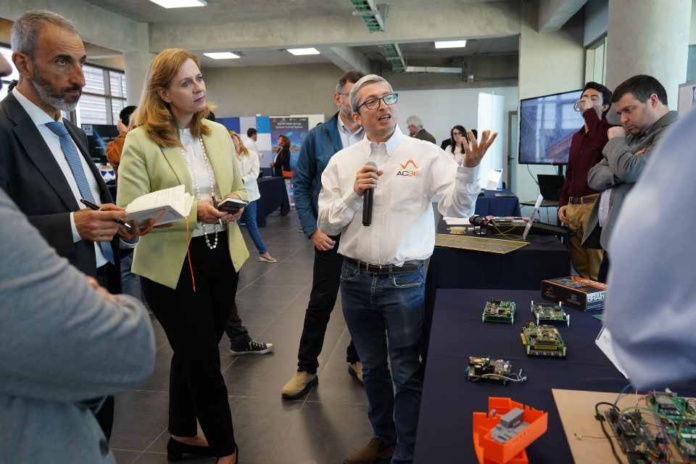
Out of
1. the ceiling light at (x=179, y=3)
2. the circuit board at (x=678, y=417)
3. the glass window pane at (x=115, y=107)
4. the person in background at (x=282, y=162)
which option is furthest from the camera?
the glass window pane at (x=115, y=107)

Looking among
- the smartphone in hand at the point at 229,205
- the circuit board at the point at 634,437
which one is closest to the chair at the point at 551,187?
the smartphone in hand at the point at 229,205

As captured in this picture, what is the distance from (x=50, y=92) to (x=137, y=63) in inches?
328

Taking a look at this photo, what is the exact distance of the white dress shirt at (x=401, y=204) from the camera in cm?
187

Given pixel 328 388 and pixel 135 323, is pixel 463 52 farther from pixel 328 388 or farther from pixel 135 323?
pixel 135 323

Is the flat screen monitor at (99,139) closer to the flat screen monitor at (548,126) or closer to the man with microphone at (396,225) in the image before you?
the flat screen monitor at (548,126)

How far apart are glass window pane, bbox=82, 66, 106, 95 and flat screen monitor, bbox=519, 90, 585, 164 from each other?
9519 mm

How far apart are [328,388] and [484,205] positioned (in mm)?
3193

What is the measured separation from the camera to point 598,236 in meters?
3.10

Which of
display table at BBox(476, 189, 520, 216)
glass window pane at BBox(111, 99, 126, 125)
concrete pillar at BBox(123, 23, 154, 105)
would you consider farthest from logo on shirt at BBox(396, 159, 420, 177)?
glass window pane at BBox(111, 99, 126, 125)

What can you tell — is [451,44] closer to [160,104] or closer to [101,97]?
[101,97]

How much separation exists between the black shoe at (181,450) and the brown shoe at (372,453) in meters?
0.59

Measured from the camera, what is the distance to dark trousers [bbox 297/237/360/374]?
8.80 ft

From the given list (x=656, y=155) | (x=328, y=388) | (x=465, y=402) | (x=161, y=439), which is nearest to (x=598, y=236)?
(x=328, y=388)

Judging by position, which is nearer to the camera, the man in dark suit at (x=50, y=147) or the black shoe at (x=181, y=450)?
the man in dark suit at (x=50, y=147)
